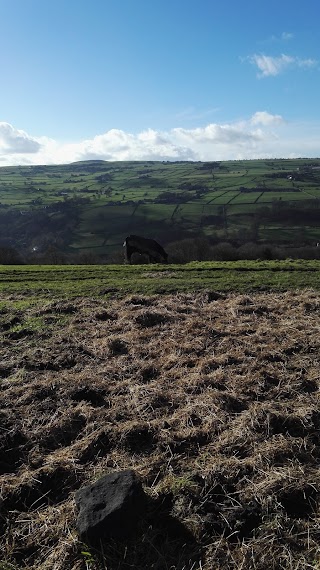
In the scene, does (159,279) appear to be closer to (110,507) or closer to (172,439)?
(172,439)

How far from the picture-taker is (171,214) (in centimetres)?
8225

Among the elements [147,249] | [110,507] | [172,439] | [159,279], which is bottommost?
[147,249]

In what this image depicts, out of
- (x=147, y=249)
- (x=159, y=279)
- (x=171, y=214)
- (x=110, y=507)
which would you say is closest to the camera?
(x=110, y=507)

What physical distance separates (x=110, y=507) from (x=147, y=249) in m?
22.9

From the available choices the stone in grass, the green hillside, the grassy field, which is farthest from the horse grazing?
the stone in grass

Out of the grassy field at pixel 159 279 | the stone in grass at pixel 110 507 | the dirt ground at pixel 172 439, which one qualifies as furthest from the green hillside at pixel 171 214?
the stone in grass at pixel 110 507

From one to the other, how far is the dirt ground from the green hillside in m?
40.3

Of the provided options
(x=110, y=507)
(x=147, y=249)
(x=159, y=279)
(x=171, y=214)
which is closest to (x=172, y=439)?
(x=110, y=507)

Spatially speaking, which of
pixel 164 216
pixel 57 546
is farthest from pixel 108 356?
pixel 164 216

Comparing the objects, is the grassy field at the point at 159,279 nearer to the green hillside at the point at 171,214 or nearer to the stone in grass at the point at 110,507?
the stone in grass at the point at 110,507

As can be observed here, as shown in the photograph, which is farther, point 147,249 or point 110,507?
point 147,249

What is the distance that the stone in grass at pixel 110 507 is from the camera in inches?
148

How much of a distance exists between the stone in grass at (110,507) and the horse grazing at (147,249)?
2216 cm

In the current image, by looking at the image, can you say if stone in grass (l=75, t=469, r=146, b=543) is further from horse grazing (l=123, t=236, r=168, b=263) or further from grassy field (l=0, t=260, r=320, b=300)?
horse grazing (l=123, t=236, r=168, b=263)
